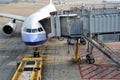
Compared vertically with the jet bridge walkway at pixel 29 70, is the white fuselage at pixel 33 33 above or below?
above

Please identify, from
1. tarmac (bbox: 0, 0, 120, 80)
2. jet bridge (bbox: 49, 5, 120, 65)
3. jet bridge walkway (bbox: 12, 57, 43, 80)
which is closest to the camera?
jet bridge walkway (bbox: 12, 57, 43, 80)

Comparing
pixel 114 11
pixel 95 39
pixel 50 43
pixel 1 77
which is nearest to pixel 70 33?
pixel 95 39

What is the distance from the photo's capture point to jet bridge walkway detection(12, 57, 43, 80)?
700 inches

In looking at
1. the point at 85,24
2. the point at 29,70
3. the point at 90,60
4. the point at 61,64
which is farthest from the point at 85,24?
the point at 29,70

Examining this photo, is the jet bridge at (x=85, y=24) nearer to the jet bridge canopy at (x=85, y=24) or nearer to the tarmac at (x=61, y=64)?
the jet bridge canopy at (x=85, y=24)

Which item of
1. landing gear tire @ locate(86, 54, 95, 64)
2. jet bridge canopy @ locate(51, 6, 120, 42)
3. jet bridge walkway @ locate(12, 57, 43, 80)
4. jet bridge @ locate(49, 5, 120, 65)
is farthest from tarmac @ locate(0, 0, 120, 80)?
jet bridge canopy @ locate(51, 6, 120, 42)

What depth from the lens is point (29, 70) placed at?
1930cm

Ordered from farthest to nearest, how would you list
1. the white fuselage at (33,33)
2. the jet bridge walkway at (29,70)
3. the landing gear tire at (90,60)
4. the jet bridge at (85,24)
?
the landing gear tire at (90,60) → the white fuselage at (33,33) → the jet bridge at (85,24) → the jet bridge walkway at (29,70)

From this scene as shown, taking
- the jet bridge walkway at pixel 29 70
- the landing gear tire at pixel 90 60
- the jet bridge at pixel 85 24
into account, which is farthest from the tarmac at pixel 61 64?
the jet bridge at pixel 85 24

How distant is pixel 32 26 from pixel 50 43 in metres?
8.97

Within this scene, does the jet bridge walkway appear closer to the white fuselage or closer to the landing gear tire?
the white fuselage

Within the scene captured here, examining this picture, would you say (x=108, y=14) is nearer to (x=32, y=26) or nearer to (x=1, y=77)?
(x=32, y=26)

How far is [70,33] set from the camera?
21.4 m

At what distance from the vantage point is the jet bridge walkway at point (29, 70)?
17781mm
